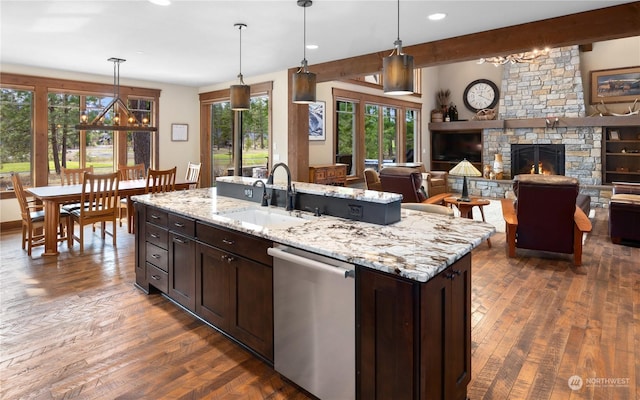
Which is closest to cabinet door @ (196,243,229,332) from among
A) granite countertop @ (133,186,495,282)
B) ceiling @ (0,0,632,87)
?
granite countertop @ (133,186,495,282)

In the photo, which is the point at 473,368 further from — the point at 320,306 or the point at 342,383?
the point at 320,306

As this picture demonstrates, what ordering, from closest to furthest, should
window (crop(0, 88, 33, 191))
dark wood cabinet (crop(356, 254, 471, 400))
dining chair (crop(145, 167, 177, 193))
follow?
dark wood cabinet (crop(356, 254, 471, 400))
dining chair (crop(145, 167, 177, 193))
window (crop(0, 88, 33, 191))

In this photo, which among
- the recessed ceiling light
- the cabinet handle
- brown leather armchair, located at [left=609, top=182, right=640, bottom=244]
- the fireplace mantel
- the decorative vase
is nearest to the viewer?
the cabinet handle

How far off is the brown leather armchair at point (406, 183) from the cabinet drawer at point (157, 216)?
3698mm

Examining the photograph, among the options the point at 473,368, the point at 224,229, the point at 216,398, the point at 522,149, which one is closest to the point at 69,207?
the point at 224,229

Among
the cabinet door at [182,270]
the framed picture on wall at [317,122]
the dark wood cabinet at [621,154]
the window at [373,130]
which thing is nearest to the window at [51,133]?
the framed picture on wall at [317,122]

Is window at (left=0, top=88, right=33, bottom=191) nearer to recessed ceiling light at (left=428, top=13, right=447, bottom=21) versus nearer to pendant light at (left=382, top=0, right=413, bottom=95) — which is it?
recessed ceiling light at (left=428, top=13, right=447, bottom=21)

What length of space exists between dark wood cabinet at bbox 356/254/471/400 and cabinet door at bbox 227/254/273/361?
67 centimetres

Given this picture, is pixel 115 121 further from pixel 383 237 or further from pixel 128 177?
pixel 383 237

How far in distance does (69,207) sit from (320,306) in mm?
4797

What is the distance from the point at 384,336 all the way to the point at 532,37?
3.74 metres

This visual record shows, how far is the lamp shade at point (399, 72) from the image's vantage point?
7.68 feet

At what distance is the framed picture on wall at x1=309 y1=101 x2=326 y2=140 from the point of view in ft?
25.0

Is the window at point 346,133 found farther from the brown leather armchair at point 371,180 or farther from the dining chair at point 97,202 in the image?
the dining chair at point 97,202
